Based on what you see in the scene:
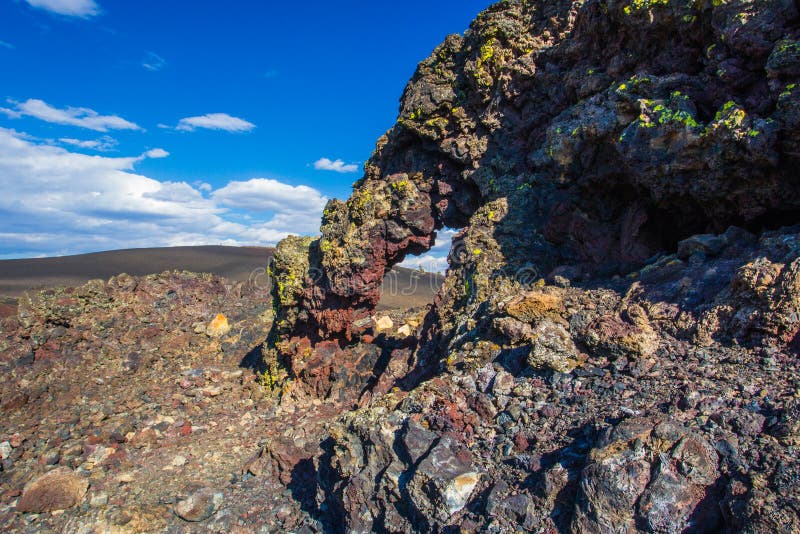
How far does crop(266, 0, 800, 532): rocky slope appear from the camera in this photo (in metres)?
4.30

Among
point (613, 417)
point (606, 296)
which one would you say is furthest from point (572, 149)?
point (613, 417)

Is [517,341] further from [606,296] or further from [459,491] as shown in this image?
[459,491]

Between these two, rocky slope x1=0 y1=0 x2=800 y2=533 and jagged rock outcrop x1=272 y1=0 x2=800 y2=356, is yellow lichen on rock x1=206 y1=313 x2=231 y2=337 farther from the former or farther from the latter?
jagged rock outcrop x1=272 y1=0 x2=800 y2=356

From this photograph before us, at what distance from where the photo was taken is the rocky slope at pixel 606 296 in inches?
169

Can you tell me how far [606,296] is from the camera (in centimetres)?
675

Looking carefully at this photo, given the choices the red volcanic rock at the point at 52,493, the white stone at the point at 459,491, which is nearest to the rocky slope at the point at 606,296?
the white stone at the point at 459,491

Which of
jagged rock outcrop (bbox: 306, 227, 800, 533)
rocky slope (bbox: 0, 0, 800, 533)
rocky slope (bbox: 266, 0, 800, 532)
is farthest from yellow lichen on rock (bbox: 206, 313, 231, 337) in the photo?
jagged rock outcrop (bbox: 306, 227, 800, 533)

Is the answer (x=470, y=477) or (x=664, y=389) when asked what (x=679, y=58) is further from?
(x=470, y=477)

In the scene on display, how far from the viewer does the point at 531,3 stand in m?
10.4

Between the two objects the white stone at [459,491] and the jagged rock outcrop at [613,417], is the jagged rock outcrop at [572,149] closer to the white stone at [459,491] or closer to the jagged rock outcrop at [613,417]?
the jagged rock outcrop at [613,417]

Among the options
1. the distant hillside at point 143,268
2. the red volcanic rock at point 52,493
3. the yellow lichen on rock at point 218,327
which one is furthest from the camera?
the distant hillside at point 143,268

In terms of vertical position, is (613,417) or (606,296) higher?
(606,296)

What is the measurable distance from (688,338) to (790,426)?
1.62 meters

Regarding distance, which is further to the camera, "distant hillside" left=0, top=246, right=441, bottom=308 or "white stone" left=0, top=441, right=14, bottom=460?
"distant hillside" left=0, top=246, right=441, bottom=308
